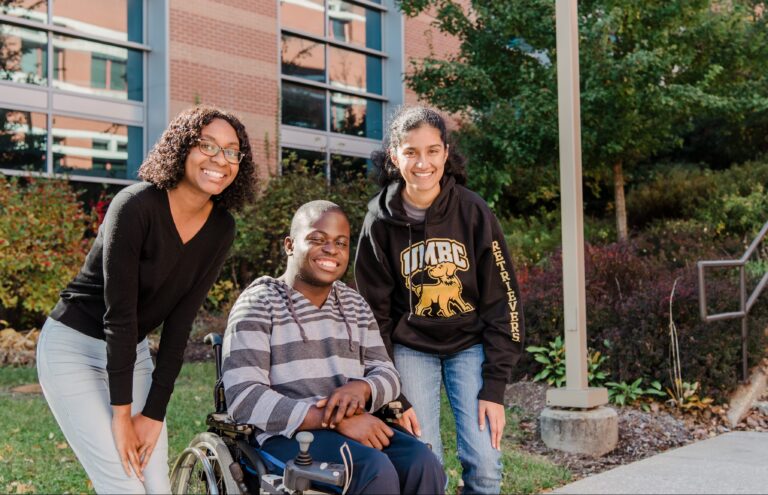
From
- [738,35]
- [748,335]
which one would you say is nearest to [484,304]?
[748,335]

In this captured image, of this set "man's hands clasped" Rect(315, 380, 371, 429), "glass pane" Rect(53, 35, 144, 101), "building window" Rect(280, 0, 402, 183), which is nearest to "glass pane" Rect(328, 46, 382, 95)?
"building window" Rect(280, 0, 402, 183)

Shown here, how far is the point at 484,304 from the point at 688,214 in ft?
35.1

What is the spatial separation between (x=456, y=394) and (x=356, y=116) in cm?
1358

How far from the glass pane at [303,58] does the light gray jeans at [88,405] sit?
42.6 feet

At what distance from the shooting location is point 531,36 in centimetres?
1119

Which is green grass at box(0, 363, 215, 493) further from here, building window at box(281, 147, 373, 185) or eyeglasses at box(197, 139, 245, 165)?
building window at box(281, 147, 373, 185)

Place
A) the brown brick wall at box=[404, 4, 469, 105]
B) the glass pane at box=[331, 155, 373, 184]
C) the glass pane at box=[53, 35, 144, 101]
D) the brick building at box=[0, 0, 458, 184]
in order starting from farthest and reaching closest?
the brown brick wall at box=[404, 4, 469, 105], the glass pane at box=[331, 155, 373, 184], the glass pane at box=[53, 35, 144, 101], the brick building at box=[0, 0, 458, 184]

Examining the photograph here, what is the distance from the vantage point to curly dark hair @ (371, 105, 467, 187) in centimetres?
321

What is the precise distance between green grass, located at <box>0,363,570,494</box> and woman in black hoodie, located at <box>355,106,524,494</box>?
1.38 metres

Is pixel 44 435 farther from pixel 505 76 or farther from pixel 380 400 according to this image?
pixel 505 76

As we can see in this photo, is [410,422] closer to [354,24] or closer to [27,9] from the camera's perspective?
[27,9]

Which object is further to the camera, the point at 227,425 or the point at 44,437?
the point at 44,437

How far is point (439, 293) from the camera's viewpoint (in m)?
3.15

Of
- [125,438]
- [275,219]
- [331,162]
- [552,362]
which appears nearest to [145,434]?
[125,438]
